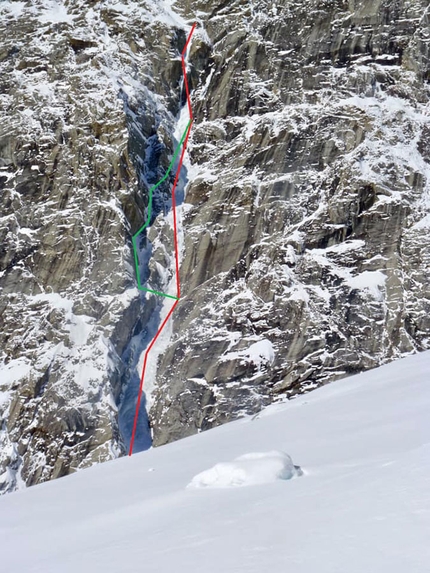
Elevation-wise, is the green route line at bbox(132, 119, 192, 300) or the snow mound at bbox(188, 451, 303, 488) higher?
the snow mound at bbox(188, 451, 303, 488)

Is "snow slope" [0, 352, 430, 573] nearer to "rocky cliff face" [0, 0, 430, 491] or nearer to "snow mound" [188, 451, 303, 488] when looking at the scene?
"snow mound" [188, 451, 303, 488]

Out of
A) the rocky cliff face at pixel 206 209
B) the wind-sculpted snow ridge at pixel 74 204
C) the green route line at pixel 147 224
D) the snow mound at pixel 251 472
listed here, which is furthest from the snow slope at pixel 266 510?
the green route line at pixel 147 224

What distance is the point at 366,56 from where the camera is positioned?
44406 millimetres

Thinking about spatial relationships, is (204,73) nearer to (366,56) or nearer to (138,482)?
(366,56)

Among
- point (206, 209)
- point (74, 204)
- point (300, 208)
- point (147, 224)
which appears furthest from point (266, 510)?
point (74, 204)

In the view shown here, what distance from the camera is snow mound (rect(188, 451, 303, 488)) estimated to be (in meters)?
6.79

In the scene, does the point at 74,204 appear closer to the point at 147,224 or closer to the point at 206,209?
the point at 147,224

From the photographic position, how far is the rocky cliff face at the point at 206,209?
118 feet

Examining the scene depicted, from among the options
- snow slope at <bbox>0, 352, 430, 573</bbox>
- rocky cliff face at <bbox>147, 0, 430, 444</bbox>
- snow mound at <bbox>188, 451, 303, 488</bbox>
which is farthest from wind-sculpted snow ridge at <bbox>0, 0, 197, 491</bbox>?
snow mound at <bbox>188, 451, 303, 488</bbox>

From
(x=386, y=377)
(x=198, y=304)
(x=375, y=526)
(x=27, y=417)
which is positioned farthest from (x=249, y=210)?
(x=375, y=526)

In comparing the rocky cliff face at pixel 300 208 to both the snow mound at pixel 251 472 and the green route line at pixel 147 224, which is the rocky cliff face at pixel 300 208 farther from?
the snow mound at pixel 251 472

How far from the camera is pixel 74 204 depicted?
4297 cm

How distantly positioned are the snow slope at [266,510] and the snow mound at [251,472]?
0.12 metres

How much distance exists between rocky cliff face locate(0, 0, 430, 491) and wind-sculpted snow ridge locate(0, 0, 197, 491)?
0.10 meters
